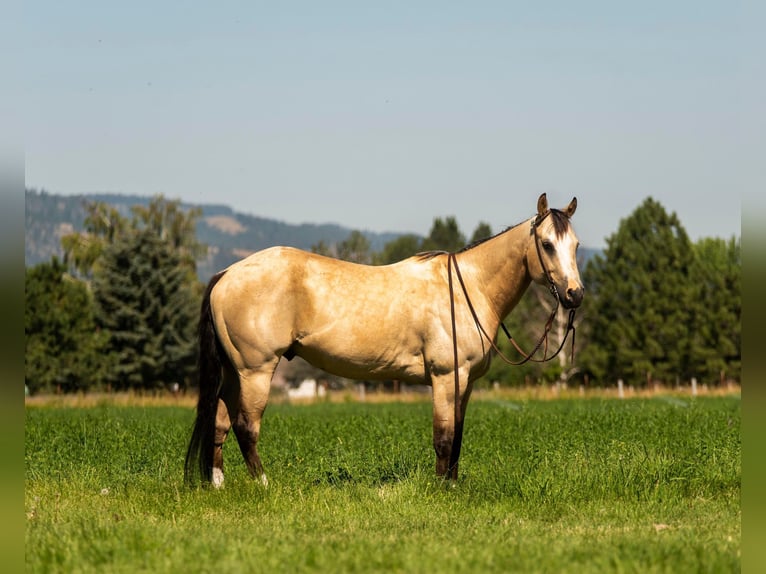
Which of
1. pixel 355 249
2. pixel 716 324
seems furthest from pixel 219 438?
pixel 355 249

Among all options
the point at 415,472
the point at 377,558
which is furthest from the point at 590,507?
the point at 377,558

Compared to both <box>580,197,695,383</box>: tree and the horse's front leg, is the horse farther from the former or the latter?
<box>580,197,695,383</box>: tree

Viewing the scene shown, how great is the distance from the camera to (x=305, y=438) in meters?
16.8

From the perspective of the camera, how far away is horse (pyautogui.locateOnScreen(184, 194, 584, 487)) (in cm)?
1109

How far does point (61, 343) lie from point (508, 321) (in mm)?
29895

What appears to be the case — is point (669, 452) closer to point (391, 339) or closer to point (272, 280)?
point (391, 339)

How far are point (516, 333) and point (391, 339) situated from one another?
56.6 m

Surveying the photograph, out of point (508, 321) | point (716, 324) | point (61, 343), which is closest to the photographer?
point (61, 343)

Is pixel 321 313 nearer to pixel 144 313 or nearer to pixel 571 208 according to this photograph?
pixel 571 208

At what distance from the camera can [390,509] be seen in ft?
32.3

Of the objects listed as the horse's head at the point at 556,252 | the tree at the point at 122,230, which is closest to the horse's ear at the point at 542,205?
the horse's head at the point at 556,252

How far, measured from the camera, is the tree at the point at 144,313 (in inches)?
2158

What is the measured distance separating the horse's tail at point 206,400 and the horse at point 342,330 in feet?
0.04

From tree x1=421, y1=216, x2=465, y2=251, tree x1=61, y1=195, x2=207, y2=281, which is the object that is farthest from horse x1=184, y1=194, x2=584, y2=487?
tree x1=421, y1=216, x2=465, y2=251
